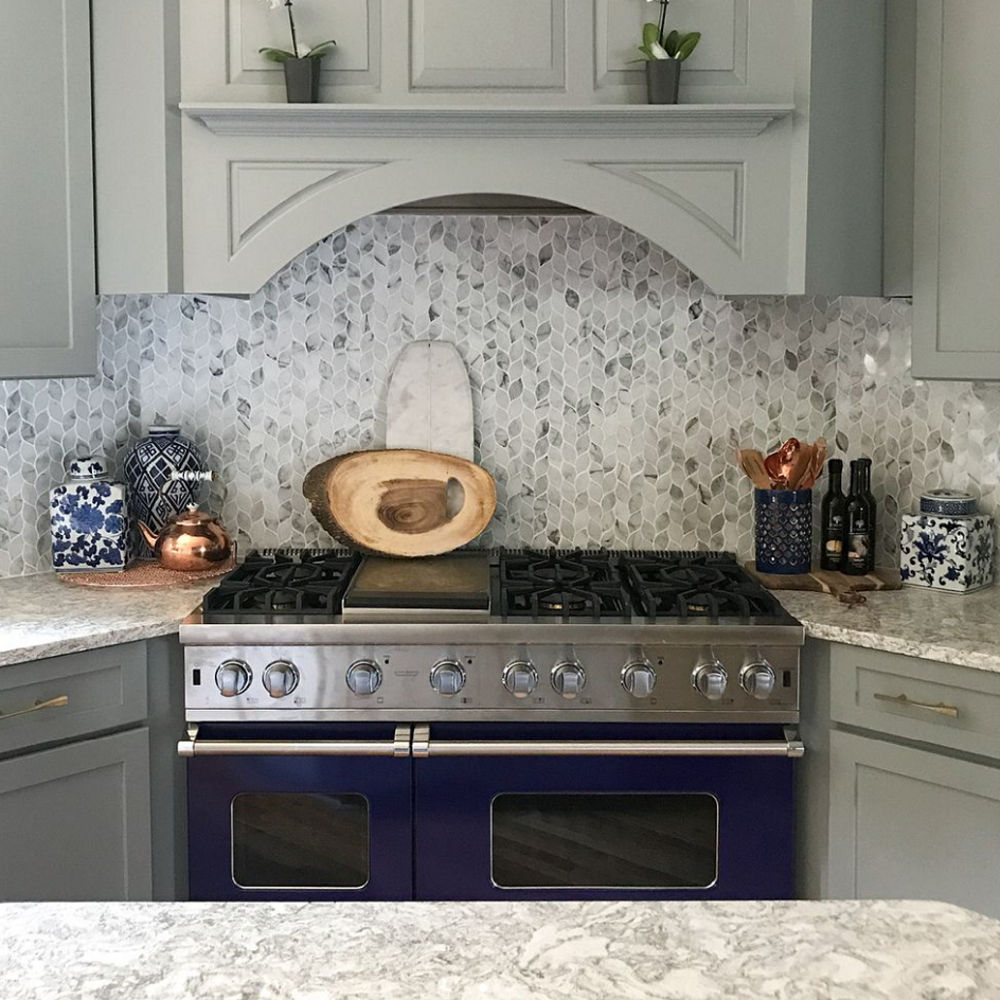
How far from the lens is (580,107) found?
263 cm

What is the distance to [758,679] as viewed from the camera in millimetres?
2457

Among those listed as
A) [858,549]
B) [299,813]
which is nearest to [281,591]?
[299,813]

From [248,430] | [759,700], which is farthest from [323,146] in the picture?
[759,700]

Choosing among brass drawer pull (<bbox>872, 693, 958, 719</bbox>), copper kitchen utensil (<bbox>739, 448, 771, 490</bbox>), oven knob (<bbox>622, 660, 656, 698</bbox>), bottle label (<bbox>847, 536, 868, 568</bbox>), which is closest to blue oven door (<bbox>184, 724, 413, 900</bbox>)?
oven knob (<bbox>622, 660, 656, 698</bbox>)

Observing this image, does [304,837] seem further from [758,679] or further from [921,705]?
[921,705]

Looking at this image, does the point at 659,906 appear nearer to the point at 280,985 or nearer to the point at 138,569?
the point at 280,985

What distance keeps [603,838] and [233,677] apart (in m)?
0.80

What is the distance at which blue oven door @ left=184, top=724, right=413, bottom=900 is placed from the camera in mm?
2488

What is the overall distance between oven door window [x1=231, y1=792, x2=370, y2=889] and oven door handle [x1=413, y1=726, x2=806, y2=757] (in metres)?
0.20

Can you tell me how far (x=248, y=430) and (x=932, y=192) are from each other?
1.69m

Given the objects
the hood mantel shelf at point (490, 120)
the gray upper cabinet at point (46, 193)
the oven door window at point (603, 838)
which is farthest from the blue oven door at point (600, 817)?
the hood mantel shelf at point (490, 120)

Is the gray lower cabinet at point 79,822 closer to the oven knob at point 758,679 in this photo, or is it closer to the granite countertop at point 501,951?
the oven knob at point 758,679

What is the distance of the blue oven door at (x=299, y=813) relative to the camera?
249cm

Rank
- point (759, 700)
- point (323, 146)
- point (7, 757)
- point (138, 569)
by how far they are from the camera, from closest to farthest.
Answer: point (7, 757)
point (759, 700)
point (323, 146)
point (138, 569)
